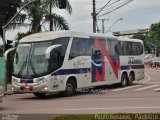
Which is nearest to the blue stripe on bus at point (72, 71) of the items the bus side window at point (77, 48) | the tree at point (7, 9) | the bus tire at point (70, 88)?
the bus tire at point (70, 88)

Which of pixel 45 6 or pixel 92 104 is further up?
pixel 45 6

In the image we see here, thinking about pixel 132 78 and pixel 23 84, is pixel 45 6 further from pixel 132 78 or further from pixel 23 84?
pixel 23 84

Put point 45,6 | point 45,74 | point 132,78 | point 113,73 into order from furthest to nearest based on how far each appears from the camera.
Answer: point 45,6
point 132,78
point 113,73
point 45,74

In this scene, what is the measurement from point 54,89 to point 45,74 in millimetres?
883

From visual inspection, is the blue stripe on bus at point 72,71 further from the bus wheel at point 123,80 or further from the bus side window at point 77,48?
the bus wheel at point 123,80

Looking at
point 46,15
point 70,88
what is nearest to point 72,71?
point 70,88

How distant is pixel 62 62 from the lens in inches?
887

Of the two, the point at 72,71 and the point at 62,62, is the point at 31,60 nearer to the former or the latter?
the point at 62,62

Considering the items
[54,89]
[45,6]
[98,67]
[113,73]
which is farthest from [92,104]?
[45,6]

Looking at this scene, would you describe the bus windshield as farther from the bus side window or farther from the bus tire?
the bus tire

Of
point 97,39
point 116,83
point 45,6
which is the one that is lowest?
point 116,83

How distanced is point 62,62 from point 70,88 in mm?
1601

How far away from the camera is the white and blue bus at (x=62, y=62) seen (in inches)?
861

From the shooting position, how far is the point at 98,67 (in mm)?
26109
